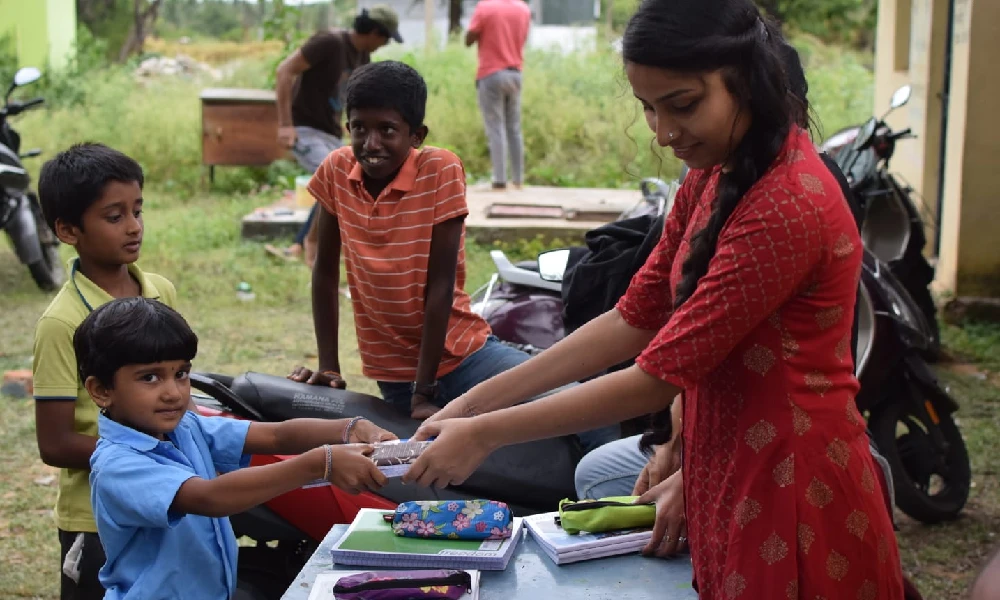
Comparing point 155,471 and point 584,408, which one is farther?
point 155,471

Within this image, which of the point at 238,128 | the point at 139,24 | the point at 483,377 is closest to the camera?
the point at 483,377

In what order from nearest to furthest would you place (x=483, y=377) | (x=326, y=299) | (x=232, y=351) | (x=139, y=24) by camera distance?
(x=483, y=377) → (x=326, y=299) → (x=232, y=351) → (x=139, y=24)

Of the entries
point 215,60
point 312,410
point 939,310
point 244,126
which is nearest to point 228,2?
point 215,60

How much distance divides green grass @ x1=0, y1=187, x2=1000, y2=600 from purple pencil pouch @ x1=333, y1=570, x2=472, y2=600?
6.76 ft

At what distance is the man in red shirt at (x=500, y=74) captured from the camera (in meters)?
10.6

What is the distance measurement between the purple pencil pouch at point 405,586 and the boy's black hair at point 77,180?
3.95 ft

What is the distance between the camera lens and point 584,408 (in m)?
2.02

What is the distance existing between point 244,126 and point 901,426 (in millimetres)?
8177

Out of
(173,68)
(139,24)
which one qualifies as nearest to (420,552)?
(173,68)

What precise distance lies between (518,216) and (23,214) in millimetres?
3941

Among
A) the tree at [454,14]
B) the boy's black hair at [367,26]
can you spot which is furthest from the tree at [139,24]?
the boy's black hair at [367,26]

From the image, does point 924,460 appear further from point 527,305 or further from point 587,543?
point 587,543

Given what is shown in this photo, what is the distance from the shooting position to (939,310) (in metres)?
7.24

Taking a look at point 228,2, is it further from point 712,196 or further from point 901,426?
point 712,196
